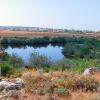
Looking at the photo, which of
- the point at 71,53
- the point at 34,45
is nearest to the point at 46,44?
the point at 34,45

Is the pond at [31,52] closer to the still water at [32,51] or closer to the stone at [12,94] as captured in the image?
the still water at [32,51]

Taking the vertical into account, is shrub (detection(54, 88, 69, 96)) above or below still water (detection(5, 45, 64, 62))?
above

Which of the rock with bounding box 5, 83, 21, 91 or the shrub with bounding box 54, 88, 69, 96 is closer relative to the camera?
the shrub with bounding box 54, 88, 69, 96

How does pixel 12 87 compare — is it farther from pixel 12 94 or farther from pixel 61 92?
pixel 61 92

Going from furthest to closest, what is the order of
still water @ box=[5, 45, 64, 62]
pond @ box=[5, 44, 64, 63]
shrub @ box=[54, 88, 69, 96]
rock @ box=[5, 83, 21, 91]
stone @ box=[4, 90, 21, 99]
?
still water @ box=[5, 45, 64, 62] → pond @ box=[5, 44, 64, 63] → rock @ box=[5, 83, 21, 91] → shrub @ box=[54, 88, 69, 96] → stone @ box=[4, 90, 21, 99]

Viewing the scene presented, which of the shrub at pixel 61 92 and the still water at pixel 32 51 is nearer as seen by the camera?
the shrub at pixel 61 92

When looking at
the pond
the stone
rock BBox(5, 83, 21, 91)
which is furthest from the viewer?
the pond

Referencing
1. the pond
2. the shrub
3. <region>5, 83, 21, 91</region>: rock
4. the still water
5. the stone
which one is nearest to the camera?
the stone

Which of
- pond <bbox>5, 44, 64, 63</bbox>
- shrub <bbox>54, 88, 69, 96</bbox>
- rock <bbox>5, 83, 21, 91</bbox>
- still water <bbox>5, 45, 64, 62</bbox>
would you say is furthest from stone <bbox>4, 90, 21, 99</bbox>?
still water <bbox>5, 45, 64, 62</bbox>

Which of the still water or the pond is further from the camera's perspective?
the still water

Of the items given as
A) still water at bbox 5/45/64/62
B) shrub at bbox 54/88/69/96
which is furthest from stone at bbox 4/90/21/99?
still water at bbox 5/45/64/62

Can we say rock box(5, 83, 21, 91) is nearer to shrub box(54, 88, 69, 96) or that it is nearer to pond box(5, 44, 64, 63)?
shrub box(54, 88, 69, 96)

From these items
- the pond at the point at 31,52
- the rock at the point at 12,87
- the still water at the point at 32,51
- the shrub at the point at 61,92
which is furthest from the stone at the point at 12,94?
the still water at the point at 32,51

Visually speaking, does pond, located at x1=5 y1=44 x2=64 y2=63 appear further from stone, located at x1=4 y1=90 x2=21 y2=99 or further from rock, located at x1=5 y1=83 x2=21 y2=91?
stone, located at x1=4 y1=90 x2=21 y2=99
